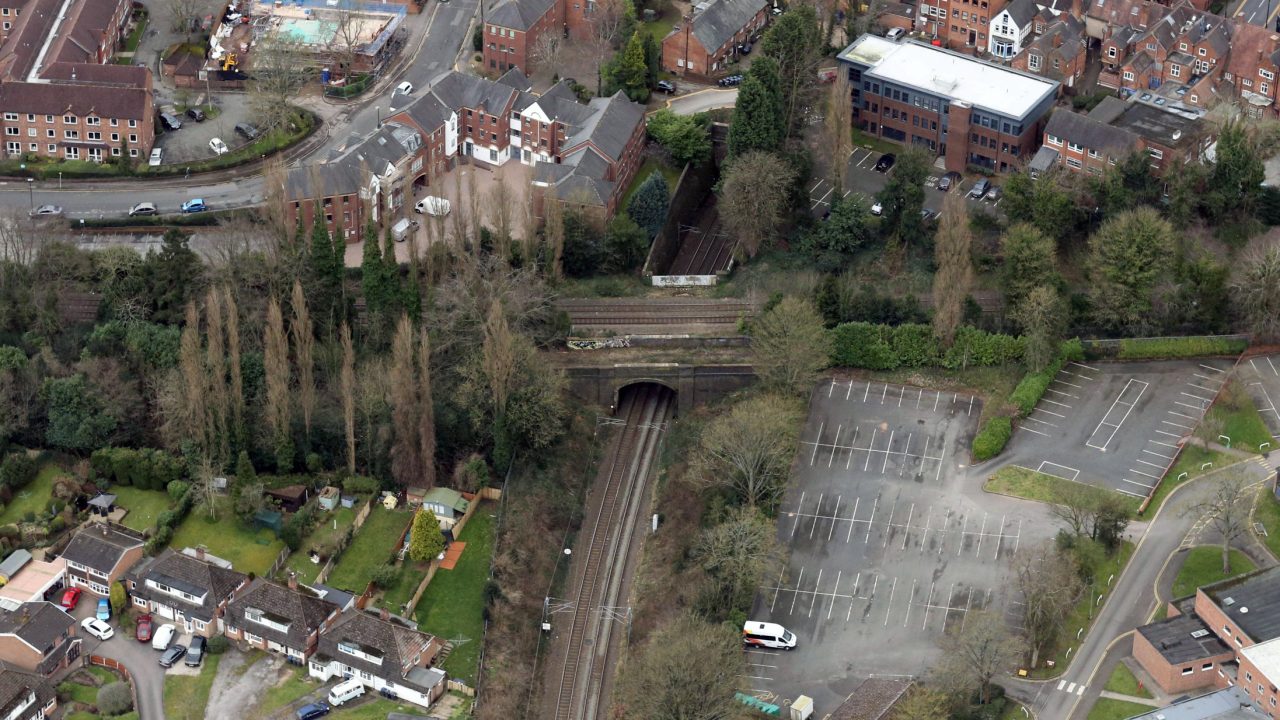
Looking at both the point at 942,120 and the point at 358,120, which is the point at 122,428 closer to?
the point at 358,120

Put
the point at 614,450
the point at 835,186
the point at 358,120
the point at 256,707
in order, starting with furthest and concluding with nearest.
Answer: the point at 358,120
the point at 835,186
the point at 614,450
the point at 256,707

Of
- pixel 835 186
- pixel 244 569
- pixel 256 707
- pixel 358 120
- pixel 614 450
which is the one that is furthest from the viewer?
pixel 358 120

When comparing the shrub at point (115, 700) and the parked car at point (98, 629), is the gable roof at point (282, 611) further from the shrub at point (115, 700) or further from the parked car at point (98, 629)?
the shrub at point (115, 700)

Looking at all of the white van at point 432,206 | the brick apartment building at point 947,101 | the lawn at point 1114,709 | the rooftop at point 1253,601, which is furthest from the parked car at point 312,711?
the brick apartment building at point 947,101

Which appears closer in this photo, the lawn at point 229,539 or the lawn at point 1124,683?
the lawn at point 1124,683

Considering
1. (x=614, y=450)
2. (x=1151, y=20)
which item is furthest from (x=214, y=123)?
(x=1151, y=20)

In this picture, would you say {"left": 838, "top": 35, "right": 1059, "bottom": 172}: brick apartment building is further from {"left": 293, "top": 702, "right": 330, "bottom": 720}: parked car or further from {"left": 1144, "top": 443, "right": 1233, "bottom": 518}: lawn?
{"left": 293, "top": 702, "right": 330, "bottom": 720}: parked car

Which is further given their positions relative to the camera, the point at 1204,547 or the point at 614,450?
the point at 614,450

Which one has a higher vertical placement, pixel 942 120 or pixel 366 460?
pixel 942 120
